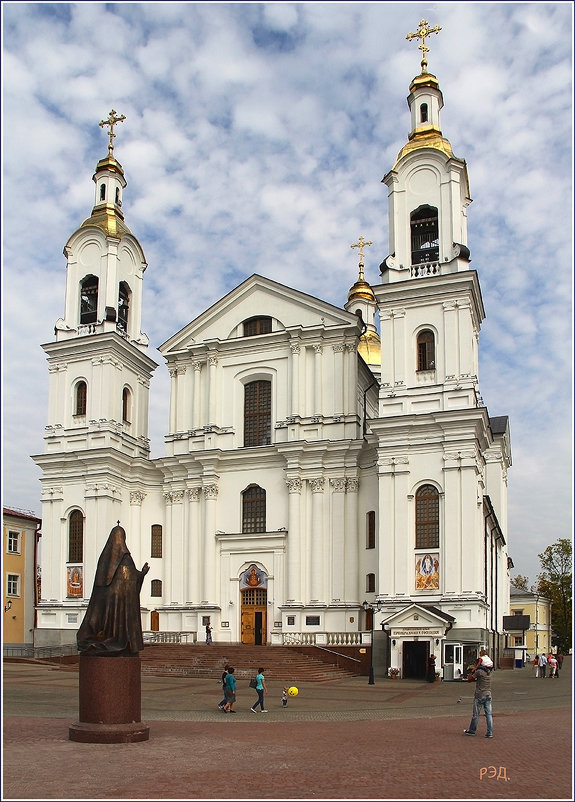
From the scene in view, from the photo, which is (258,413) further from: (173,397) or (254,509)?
(173,397)

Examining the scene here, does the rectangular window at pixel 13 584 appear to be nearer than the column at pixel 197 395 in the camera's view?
No

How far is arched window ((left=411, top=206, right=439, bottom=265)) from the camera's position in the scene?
1768 inches

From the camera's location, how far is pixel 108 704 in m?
16.5

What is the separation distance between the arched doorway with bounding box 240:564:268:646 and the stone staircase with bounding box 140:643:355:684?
359 centimetres

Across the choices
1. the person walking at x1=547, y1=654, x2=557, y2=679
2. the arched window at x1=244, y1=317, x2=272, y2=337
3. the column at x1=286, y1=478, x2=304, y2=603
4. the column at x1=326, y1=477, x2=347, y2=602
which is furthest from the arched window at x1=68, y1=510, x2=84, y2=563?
the person walking at x1=547, y1=654, x2=557, y2=679

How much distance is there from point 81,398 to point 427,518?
2143 cm

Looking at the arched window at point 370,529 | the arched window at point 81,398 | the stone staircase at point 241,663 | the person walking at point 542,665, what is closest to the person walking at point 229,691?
the stone staircase at point 241,663

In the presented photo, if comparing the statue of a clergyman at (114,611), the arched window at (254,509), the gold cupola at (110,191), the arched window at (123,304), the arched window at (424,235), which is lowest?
the statue of a clergyman at (114,611)

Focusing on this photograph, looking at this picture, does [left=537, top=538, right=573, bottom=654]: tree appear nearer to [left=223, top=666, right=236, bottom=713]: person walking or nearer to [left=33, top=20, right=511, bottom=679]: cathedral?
[left=33, top=20, right=511, bottom=679]: cathedral

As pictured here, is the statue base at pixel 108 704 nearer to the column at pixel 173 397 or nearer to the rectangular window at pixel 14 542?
the column at pixel 173 397

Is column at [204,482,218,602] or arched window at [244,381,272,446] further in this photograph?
arched window at [244,381,272,446]

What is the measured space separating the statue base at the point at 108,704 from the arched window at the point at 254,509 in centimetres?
3117

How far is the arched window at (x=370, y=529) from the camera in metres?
45.0

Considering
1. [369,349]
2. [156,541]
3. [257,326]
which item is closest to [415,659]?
[156,541]
